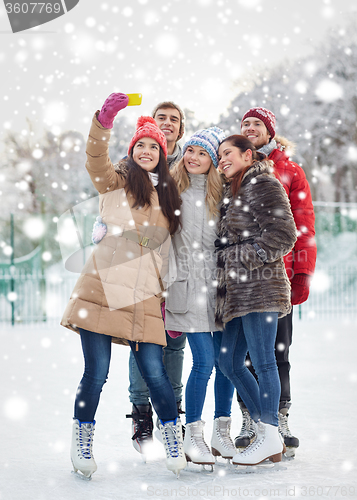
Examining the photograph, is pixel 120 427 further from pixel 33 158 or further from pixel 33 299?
pixel 33 158

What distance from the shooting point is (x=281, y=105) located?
59.6ft

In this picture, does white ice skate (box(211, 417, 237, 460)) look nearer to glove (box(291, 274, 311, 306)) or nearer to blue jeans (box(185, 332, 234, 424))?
blue jeans (box(185, 332, 234, 424))

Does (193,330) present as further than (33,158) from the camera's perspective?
No

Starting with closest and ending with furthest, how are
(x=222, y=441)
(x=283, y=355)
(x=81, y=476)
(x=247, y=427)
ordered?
(x=81, y=476), (x=222, y=441), (x=247, y=427), (x=283, y=355)

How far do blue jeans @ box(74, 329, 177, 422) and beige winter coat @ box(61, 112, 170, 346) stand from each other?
0.07 meters

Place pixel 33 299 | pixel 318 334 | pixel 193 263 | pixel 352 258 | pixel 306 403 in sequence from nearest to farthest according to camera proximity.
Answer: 1. pixel 193 263
2. pixel 306 403
3. pixel 318 334
4. pixel 33 299
5. pixel 352 258

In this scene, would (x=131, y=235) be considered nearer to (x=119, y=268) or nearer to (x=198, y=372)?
(x=119, y=268)

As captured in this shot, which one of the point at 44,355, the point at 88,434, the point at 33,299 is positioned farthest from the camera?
the point at 33,299

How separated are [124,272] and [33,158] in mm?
16914

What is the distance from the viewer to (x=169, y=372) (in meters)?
3.20

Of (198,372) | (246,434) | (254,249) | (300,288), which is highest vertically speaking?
(254,249)

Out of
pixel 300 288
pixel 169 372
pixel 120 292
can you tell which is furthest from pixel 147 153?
pixel 169 372

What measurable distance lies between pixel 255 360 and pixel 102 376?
0.76m

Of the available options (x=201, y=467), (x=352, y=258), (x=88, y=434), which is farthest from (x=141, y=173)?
(x=352, y=258)
